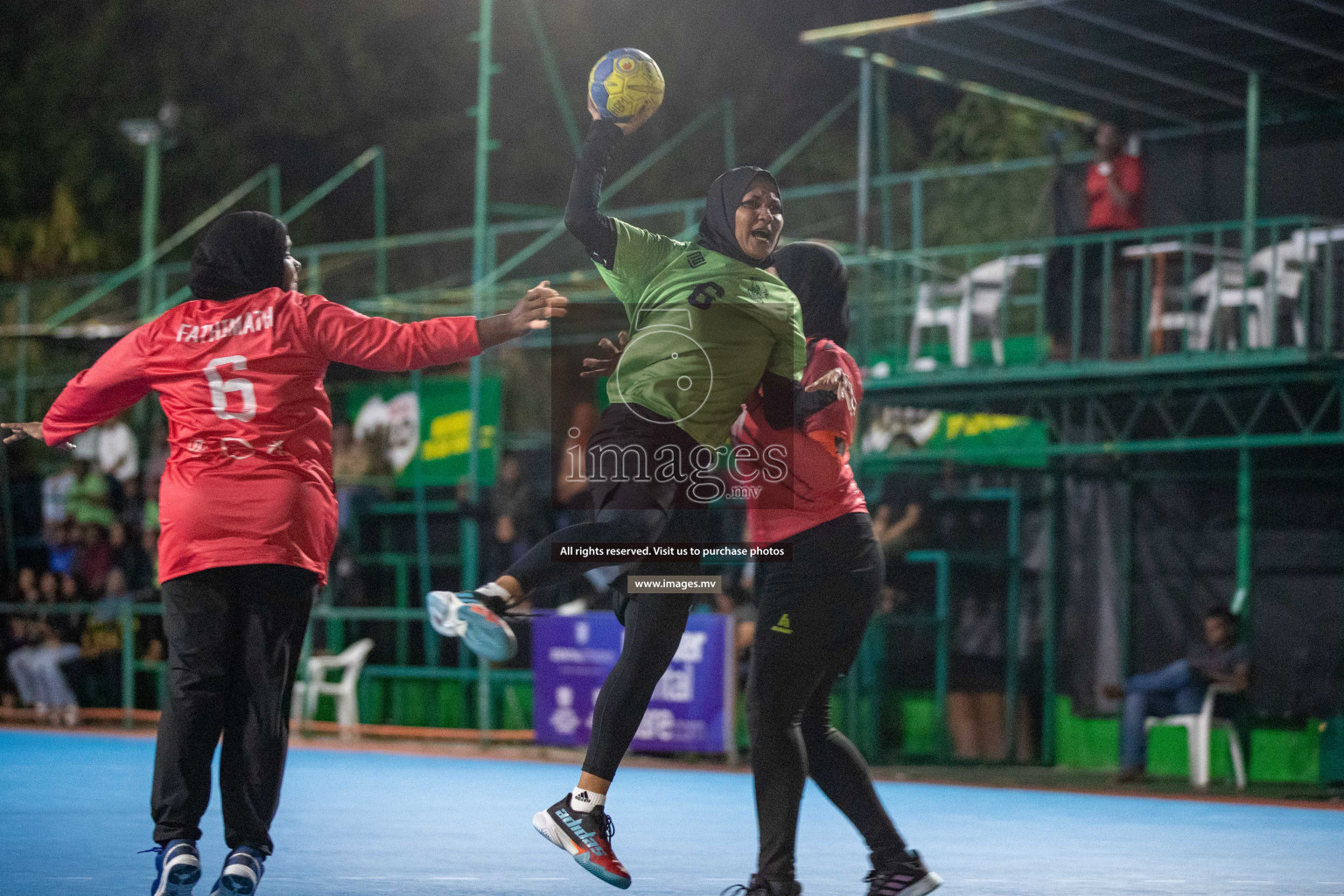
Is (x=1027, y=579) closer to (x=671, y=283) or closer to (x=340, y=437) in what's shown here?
(x=340, y=437)

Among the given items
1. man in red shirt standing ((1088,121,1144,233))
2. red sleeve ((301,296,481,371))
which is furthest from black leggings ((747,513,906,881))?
man in red shirt standing ((1088,121,1144,233))

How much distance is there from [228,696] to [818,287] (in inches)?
92.0

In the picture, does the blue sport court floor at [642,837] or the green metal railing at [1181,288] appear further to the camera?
the green metal railing at [1181,288]

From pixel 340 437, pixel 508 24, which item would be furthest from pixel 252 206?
pixel 340 437

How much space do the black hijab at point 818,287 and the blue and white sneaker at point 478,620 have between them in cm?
142

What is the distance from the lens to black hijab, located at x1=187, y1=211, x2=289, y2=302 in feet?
20.1

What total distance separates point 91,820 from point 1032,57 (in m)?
8.95

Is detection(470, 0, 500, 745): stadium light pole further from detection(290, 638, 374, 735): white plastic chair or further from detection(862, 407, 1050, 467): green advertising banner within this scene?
detection(862, 407, 1050, 467): green advertising banner

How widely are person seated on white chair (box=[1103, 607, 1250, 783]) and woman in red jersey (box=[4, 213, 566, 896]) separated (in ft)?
29.7

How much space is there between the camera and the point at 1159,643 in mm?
15750

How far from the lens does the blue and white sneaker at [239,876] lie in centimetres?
574

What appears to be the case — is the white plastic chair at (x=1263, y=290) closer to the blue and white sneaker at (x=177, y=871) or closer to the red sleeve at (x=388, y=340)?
the red sleeve at (x=388, y=340)

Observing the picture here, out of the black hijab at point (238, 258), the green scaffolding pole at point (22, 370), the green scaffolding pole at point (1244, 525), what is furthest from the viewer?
the green scaffolding pole at point (22, 370)

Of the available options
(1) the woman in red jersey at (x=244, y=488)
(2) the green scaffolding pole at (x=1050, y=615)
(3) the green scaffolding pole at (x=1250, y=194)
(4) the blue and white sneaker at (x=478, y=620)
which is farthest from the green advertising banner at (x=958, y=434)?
(4) the blue and white sneaker at (x=478, y=620)
